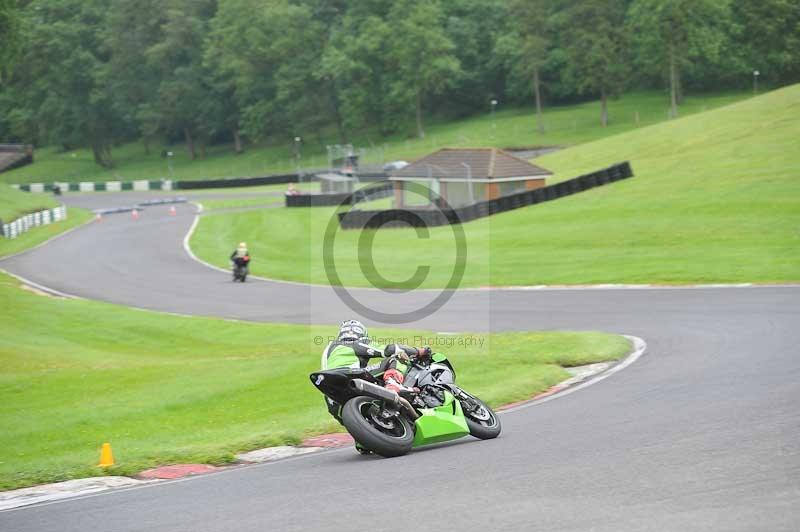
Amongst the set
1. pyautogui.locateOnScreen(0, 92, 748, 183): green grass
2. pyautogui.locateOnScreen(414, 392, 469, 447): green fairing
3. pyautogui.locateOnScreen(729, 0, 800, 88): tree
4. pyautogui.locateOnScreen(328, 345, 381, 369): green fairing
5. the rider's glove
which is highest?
pyautogui.locateOnScreen(729, 0, 800, 88): tree

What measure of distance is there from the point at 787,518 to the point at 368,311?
21.7 metres

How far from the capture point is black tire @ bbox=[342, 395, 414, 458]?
34.0 ft

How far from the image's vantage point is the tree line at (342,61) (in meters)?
95.1

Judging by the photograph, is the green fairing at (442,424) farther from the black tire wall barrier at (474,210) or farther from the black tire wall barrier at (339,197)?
the black tire wall barrier at (339,197)

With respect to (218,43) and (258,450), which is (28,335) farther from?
(218,43)

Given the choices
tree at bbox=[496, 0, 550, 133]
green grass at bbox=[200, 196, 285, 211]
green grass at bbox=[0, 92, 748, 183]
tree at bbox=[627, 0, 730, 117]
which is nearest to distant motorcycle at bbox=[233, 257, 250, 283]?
green grass at bbox=[200, 196, 285, 211]

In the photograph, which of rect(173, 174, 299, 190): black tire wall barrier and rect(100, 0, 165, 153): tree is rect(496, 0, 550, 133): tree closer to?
rect(173, 174, 299, 190): black tire wall barrier

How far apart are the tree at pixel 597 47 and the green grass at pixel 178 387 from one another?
7406cm

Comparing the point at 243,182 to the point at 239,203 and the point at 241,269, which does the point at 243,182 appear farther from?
the point at 241,269

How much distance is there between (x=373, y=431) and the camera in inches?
410

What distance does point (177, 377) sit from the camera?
18.4m

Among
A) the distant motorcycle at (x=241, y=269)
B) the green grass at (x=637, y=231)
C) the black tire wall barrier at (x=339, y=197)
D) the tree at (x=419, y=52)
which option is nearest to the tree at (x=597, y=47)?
the tree at (x=419, y=52)

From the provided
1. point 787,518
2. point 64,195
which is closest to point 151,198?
point 64,195

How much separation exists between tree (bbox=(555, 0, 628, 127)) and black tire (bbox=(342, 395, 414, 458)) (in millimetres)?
87114
